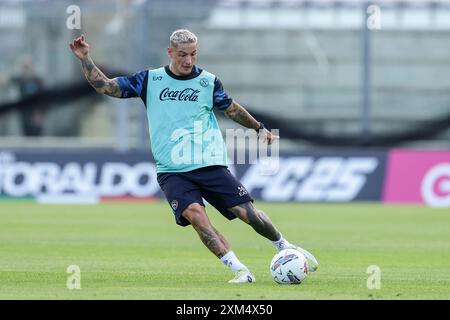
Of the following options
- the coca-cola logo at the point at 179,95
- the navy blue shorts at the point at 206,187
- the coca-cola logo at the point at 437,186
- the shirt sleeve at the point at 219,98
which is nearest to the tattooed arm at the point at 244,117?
the shirt sleeve at the point at 219,98

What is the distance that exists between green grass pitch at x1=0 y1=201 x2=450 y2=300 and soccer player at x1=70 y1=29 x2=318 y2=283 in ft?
2.64

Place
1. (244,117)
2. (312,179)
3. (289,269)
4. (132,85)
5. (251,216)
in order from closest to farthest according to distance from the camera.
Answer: (289,269) → (251,216) → (132,85) → (244,117) → (312,179)

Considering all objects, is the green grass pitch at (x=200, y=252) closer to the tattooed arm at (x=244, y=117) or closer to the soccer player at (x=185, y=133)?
the soccer player at (x=185, y=133)

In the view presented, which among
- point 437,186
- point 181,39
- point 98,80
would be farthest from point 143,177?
point 181,39

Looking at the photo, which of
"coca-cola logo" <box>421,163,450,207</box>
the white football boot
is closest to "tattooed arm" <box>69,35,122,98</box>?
the white football boot

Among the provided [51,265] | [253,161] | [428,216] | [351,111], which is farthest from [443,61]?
[51,265]

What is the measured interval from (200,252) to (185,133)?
14.9 ft

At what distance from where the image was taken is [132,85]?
13.0 metres

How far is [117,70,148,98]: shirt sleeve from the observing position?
512 inches

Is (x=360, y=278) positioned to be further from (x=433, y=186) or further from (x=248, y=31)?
(x=248, y=31)

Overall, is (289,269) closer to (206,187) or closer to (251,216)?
(251,216)

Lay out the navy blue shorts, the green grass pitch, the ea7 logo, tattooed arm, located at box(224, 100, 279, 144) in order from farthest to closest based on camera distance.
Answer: the ea7 logo
tattooed arm, located at box(224, 100, 279, 144)
the navy blue shorts
the green grass pitch

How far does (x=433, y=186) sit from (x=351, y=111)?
5.86 meters

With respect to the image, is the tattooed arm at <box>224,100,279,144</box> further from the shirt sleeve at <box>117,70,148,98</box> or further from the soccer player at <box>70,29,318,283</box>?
the shirt sleeve at <box>117,70,148,98</box>
